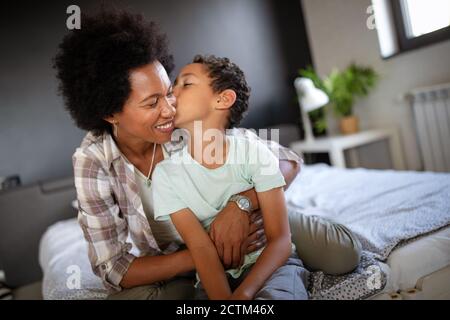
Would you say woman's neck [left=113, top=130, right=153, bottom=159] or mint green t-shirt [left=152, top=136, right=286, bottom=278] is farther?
woman's neck [left=113, top=130, right=153, bottom=159]

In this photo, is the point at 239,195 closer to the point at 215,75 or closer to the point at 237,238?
the point at 237,238

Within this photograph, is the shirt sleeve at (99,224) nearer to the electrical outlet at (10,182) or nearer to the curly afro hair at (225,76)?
the curly afro hair at (225,76)

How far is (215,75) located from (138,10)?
327 mm

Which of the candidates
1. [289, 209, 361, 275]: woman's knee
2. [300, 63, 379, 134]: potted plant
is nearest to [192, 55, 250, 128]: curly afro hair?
[289, 209, 361, 275]: woman's knee

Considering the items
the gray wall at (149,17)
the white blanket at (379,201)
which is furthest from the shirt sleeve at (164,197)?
the white blanket at (379,201)

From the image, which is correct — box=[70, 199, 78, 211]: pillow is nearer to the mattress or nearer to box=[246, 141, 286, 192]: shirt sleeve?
box=[246, 141, 286, 192]: shirt sleeve

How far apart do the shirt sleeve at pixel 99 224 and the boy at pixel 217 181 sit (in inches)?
7.0

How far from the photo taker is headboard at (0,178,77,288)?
229 cm

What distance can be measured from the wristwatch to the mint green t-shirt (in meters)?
0.03

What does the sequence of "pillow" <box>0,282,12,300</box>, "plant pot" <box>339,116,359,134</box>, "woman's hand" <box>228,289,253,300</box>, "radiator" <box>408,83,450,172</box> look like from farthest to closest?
"plant pot" <box>339,116,359,134</box>
"pillow" <box>0,282,12,300</box>
"radiator" <box>408,83,450,172</box>
"woman's hand" <box>228,289,253,300</box>

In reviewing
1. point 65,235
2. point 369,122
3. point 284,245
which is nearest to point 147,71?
point 284,245

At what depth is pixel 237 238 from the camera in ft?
2.82

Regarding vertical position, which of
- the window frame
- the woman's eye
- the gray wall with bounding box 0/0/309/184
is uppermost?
the gray wall with bounding box 0/0/309/184

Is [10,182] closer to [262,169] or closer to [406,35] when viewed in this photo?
[262,169]
